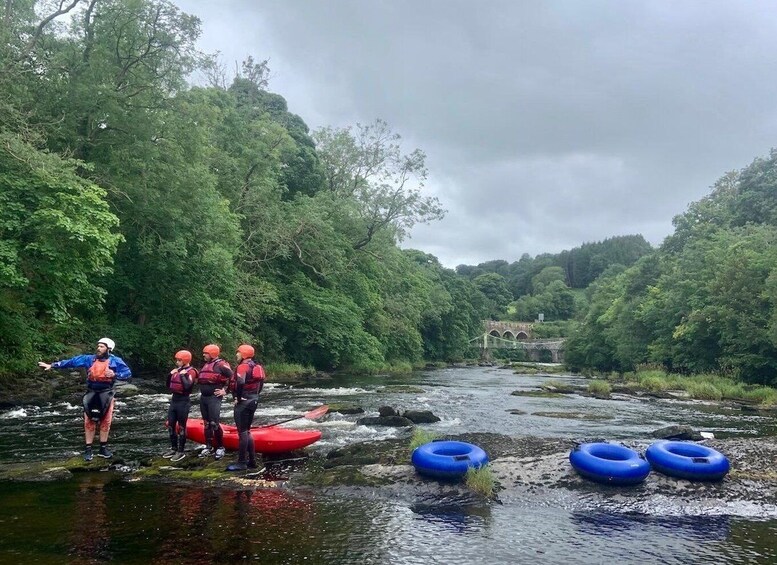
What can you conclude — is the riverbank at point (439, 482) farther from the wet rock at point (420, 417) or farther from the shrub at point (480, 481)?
the wet rock at point (420, 417)

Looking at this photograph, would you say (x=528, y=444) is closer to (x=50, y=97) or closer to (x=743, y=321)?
(x=50, y=97)

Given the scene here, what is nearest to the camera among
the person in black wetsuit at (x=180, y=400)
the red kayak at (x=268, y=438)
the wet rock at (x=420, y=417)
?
the person in black wetsuit at (x=180, y=400)

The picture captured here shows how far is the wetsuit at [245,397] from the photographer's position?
358 inches

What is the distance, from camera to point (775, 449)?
36.0 ft

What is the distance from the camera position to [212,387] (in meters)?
9.41

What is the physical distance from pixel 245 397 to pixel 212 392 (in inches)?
26.7

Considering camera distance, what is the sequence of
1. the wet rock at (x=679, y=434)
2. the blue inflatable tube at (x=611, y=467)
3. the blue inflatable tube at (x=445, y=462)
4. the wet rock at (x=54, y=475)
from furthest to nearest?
the wet rock at (x=679, y=434) → the blue inflatable tube at (x=611, y=467) → the blue inflatable tube at (x=445, y=462) → the wet rock at (x=54, y=475)

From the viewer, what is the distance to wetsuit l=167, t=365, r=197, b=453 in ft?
31.4

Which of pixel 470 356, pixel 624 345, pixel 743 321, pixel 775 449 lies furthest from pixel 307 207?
pixel 470 356

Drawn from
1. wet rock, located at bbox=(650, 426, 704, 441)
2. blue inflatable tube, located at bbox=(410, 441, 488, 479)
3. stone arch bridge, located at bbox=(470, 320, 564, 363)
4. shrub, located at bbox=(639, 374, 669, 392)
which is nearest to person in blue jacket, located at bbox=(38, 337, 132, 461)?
blue inflatable tube, located at bbox=(410, 441, 488, 479)

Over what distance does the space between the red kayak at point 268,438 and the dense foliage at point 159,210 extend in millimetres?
7252

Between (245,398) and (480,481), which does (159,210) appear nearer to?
(245,398)

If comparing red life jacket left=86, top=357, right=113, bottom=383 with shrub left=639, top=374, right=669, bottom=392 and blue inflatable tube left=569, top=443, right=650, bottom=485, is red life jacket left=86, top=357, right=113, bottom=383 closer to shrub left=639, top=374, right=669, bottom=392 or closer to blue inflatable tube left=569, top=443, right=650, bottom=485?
blue inflatable tube left=569, top=443, right=650, bottom=485

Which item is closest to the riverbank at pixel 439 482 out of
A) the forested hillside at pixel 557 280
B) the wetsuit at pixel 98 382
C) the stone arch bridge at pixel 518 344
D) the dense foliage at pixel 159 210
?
the wetsuit at pixel 98 382
